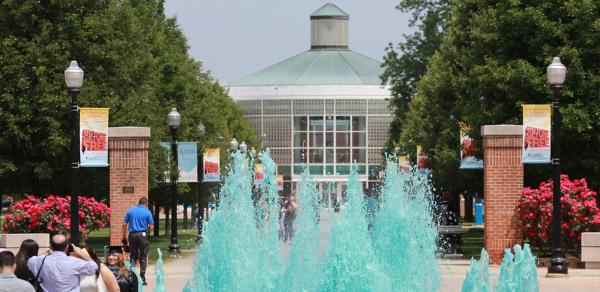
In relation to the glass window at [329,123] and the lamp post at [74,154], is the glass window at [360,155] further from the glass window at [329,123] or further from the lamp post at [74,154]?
the lamp post at [74,154]

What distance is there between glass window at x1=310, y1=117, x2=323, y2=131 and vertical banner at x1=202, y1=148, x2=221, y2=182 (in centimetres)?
11823

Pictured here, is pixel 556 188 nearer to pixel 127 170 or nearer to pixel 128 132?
pixel 128 132

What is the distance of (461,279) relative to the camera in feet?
86.7

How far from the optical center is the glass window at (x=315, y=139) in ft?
541

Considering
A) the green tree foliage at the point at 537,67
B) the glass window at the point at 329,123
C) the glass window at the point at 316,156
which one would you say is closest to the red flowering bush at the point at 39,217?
the green tree foliage at the point at 537,67

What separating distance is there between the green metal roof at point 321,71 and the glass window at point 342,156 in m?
8.02

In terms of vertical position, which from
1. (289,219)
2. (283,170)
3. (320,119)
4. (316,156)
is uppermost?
(320,119)

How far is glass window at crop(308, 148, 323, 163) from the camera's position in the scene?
16812cm

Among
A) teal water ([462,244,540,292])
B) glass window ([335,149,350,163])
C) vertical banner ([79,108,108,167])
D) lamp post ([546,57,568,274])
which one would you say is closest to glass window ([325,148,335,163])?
glass window ([335,149,350,163])

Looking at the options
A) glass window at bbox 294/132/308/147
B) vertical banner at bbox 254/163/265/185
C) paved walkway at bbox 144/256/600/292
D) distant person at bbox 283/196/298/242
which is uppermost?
glass window at bbox 294/132/308/147

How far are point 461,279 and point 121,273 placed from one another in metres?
13.1

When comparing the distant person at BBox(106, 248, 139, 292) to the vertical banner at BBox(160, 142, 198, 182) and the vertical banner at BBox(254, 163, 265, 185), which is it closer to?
the vertical banner at BBox(160, 142, 198, 182)

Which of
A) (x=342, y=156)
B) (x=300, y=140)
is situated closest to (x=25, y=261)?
(x=300, y=140)

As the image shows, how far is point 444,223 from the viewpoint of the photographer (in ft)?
118
